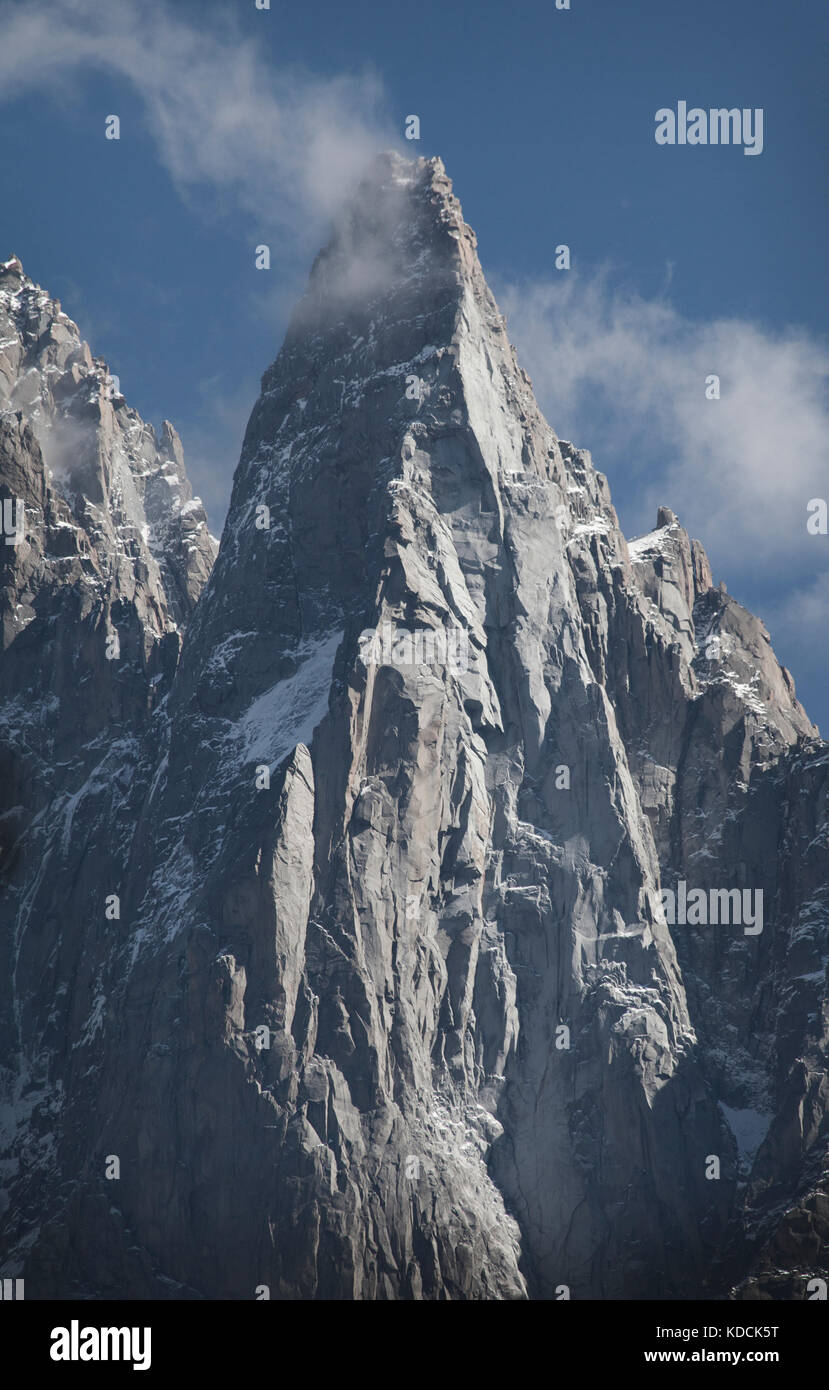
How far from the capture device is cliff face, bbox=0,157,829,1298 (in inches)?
6304

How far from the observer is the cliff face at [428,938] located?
160m

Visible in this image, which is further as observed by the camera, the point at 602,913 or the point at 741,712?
the point at 741,712

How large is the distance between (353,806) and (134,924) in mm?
26300

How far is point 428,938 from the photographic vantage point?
168875mm

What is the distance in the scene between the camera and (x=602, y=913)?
174875 mm

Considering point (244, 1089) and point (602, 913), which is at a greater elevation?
point (602, 913)

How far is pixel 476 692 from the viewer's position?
17750cm

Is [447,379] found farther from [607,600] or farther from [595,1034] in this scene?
[595,1034]

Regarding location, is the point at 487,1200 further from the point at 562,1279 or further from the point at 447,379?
the point at 447,379

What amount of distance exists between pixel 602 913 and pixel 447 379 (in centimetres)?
5116
